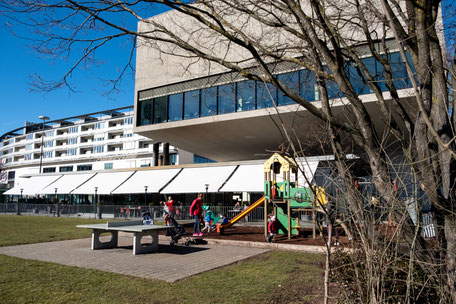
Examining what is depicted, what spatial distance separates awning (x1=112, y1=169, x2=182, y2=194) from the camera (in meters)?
24.9

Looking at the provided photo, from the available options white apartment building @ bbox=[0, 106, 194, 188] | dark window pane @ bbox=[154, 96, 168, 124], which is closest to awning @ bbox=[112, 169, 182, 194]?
dark window pane @ bbox=[154, 96, 168, 124]

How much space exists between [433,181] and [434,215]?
1.67 ft

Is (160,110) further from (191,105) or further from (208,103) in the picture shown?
(208,103)

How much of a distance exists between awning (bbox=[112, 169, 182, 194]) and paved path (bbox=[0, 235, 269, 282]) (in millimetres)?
13697

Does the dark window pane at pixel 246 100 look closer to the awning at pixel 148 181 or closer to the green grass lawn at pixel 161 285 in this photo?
the awning at pixel 148 181

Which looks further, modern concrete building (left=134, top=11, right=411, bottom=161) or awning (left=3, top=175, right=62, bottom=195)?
awning (left=3, top=175, right=62, bottom=195)

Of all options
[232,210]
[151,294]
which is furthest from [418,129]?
[232,210]

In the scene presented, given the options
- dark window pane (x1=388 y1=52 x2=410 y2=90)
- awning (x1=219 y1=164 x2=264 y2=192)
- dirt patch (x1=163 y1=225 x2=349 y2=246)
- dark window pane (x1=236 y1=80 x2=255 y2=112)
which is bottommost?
dirt patch (x1=163 y1=225 x2=349 y2=246)

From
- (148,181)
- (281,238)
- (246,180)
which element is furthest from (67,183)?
(281,238)

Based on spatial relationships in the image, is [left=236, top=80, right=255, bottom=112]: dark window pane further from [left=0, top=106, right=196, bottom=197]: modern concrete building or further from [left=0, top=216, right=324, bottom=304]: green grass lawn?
[left=0, top=106, right=196, bottom=197]: modern concrete building

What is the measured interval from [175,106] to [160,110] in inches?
54.9

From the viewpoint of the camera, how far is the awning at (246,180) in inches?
810

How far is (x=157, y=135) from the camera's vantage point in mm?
25516

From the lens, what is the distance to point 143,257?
859 cm
